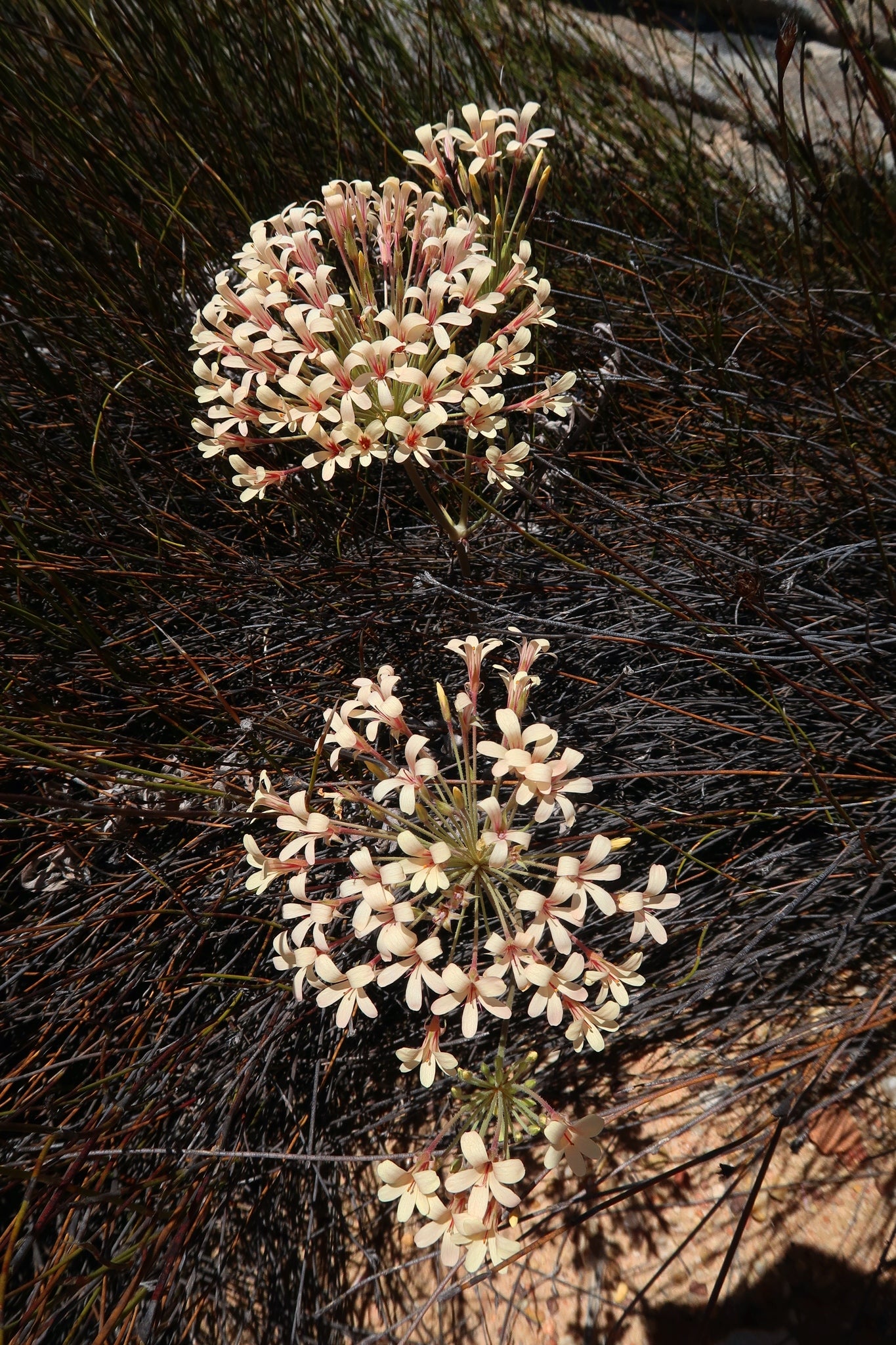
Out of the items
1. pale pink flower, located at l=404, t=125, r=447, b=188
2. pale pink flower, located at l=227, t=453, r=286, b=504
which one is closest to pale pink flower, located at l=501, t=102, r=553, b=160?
pale pink flower, located at l=404, t=125, r=447, b=188

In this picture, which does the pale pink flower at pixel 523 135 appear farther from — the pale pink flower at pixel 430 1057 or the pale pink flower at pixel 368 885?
the pale pink flower at pixel 430 1057

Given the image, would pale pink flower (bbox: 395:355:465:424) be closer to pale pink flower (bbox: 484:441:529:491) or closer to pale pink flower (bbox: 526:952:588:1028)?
pale pink flower (bbox: 484:441:529:491)

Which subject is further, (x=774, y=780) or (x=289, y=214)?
(x=774, y=780)

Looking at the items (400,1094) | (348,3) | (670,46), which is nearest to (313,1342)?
(400,1094)

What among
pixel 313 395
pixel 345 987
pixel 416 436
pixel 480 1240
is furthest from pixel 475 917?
pixel 313 395

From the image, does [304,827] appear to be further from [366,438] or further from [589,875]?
[366,438]

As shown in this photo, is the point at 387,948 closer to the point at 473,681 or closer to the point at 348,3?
the point at 473,681
